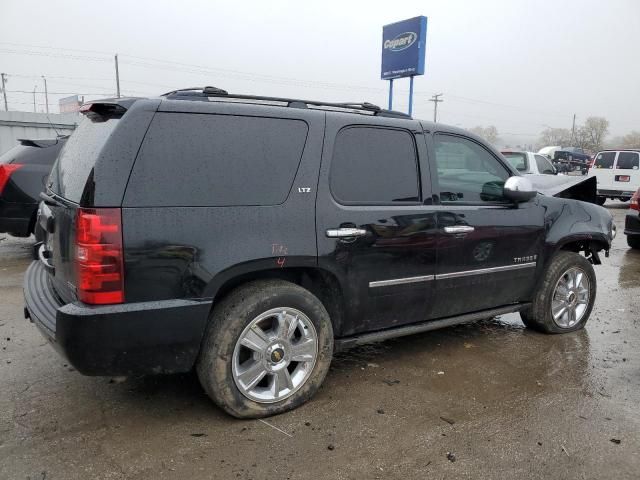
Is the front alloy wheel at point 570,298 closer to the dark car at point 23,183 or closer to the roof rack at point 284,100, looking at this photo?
the roof rack at point 284,100

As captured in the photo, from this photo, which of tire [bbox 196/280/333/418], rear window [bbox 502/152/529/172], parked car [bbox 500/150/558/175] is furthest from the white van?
tire [bbox 196/280/333/418]

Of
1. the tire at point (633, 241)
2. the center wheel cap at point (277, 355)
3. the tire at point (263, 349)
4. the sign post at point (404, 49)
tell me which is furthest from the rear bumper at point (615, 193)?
the center wheel cap at point (277, 355)

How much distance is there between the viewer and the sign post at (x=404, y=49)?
19.0 metres

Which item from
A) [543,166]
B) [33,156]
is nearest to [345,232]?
[33,156]

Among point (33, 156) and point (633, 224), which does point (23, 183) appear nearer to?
point (33, 156)

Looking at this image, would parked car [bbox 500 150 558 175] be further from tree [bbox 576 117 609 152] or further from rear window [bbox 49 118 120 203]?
tree [bbox 576 117 609 152]

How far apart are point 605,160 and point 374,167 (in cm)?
1693

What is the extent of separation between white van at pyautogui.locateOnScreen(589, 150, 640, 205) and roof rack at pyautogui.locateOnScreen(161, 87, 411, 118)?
15.7 m

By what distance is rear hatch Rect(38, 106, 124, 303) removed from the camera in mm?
2660

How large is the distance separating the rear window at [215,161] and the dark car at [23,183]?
5160 millimetres

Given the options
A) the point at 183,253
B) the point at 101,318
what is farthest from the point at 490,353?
the point at 101,318

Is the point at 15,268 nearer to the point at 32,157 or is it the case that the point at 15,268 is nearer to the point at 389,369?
the point at 32,157

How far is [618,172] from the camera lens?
17047 millimetres

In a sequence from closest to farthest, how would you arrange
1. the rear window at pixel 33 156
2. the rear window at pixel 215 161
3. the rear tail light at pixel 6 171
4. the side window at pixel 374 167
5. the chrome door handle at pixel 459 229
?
the rear window at pixel 215 161
the side window at pixel 374 167
the chrome door handle at pixel 459 229
the rear tail light at pixel 6 171
the rear window at pixel 33 156
